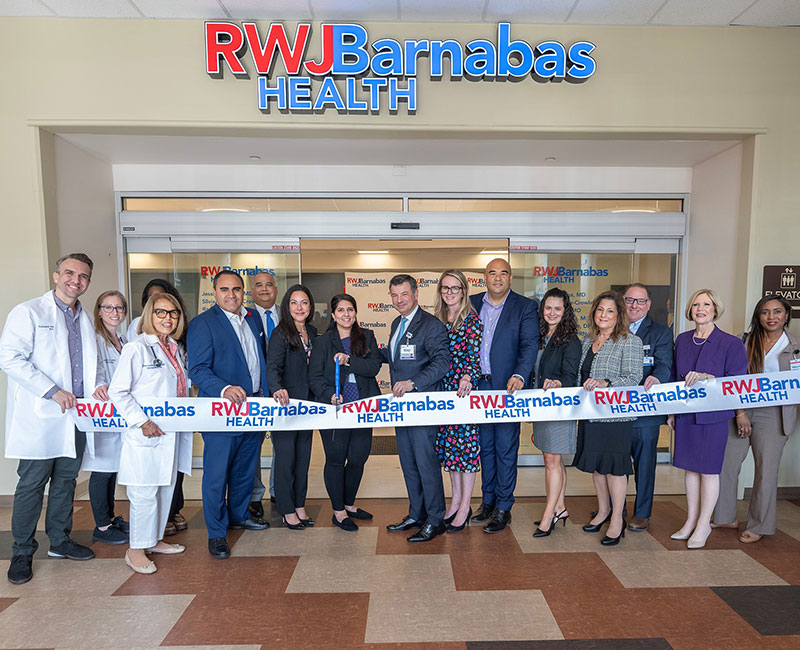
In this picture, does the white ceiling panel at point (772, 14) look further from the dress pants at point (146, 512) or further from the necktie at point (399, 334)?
the dress pants at point (146, 512)

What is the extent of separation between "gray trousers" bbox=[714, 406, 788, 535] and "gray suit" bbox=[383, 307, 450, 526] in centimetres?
212

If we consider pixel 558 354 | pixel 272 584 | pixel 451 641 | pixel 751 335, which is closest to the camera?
pixel 451 641

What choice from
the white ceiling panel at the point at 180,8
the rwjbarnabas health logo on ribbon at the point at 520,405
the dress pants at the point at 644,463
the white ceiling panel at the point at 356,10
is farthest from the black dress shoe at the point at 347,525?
the white ceiling panel at the point at 180,8

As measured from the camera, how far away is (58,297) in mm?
3209

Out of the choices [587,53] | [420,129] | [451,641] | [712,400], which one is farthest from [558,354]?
[587,53]

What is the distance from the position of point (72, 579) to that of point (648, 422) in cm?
399

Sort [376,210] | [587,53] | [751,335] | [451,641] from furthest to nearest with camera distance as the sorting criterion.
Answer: [376,210]
[587,53]
[751,335]
[451,641]

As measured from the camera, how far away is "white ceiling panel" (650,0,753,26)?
378 cm

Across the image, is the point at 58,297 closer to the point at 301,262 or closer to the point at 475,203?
the point at 301,262

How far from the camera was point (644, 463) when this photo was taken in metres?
3.58

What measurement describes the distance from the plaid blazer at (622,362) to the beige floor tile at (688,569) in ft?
2.98

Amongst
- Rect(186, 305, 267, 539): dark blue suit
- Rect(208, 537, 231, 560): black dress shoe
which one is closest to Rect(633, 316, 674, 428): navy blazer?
Rect(186, 305, 267, 539): dark blue suit

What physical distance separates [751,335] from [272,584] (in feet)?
12.7

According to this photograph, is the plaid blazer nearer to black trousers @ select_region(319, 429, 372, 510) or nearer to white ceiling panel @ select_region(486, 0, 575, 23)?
black trousers @ select_region(319, 429, 372, 510)
